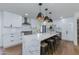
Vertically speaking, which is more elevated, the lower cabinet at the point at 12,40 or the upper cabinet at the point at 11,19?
the upper cabinet at the point at 11,19

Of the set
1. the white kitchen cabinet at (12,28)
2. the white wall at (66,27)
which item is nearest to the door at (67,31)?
the white wall at (66,27)

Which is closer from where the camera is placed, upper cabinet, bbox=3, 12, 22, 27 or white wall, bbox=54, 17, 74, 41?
white wall, bbox=54, 17, 74, 41

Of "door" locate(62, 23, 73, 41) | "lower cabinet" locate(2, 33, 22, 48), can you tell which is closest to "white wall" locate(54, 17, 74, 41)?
"door" locate(62, 23, 73, 41)

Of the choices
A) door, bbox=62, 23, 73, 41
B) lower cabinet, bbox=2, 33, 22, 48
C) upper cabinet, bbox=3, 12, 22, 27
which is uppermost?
upper cabinet, bbox=3, 12, 22, 27

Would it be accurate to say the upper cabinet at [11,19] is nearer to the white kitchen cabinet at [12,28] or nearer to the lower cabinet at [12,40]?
the white kitchen cabinet at [12,28]

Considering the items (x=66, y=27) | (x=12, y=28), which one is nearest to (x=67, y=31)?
(x=66, y=27)

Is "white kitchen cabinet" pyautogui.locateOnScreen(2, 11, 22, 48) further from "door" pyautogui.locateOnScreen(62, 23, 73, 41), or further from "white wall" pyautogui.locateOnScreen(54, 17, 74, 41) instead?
"door" pyautogui.locateOnScreen(62, 23, 73, 41)

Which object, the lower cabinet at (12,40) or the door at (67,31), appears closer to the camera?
the door at (67,31)

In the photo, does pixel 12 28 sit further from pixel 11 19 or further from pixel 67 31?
pixel 67 31

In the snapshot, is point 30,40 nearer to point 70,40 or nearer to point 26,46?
point 26,46

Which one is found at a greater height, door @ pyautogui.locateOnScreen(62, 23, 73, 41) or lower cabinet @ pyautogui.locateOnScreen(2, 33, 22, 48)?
door @ pyautogui.locateOnScreen(62, 23, 73, 41)

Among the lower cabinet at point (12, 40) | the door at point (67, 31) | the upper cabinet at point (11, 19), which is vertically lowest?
the lower cabinet at point (12, 40)

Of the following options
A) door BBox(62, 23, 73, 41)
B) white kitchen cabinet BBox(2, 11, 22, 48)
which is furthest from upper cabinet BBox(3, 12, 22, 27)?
door BBox(62, 23, 73, 41)

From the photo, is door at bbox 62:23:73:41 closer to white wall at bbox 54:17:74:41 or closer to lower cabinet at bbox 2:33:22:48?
white wall at bbox 54:17:74:41
